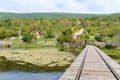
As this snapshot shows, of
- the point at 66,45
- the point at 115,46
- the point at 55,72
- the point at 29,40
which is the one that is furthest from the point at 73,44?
the point at 55,72

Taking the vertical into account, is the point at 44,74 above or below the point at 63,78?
below

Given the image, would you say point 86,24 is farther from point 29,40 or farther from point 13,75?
point 13,75

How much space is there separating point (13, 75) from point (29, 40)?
61891 mm

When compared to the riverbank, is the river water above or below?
above

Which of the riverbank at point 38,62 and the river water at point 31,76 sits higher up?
the river water at point 31,76

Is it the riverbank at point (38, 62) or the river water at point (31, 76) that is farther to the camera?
the riverbank at point (38, 62)

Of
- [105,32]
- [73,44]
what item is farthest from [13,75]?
[105,32]

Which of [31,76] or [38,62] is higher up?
[31,76]

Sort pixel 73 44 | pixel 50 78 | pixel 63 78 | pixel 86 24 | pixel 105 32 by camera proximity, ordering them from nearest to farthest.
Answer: pixel 63 78
pixel 50 78
pixel 73 44
pixel 105 32
pixel 86 24

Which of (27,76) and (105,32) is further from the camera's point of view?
(105,32)

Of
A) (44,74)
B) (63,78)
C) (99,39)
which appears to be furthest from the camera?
(99,39)

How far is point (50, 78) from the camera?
20438 mm

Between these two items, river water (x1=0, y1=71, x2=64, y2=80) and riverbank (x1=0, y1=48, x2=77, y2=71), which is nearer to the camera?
river water (x1=0, y1=71, x2=64, y2=80)

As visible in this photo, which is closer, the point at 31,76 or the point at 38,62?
the point at 31,76
